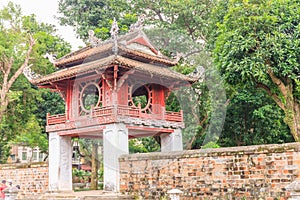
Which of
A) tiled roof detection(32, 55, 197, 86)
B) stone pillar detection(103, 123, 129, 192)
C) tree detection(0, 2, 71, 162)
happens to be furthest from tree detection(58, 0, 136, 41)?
stone pillar detection(103, 123, 129, 192)

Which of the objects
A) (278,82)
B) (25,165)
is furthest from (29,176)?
(278,82)

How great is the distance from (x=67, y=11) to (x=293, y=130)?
1904cm

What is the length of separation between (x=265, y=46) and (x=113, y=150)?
8309 millimetres

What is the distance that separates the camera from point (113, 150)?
15.5m

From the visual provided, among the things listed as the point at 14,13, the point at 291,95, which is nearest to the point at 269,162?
the point at 291,95

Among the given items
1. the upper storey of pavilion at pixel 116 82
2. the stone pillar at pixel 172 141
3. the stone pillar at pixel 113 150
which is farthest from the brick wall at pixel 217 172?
the stone pillar at pixel 172 141

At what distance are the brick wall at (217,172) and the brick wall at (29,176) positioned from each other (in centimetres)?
545

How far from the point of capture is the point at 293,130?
1944 centimetres

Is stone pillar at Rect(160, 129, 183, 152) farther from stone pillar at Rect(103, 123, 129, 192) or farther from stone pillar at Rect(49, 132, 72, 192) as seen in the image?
stone pillar at Rect(49, 132, 72, 192)

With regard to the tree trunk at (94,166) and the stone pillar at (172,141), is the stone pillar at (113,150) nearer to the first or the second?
the stone pillar at (172,141)

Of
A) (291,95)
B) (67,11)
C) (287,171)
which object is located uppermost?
(67,11)

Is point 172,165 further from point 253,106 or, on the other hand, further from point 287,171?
point 253,106

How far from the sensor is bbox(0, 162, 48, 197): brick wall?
18266 mm

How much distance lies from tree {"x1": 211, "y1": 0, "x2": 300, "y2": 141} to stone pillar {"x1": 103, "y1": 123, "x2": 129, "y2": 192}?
6256mm
